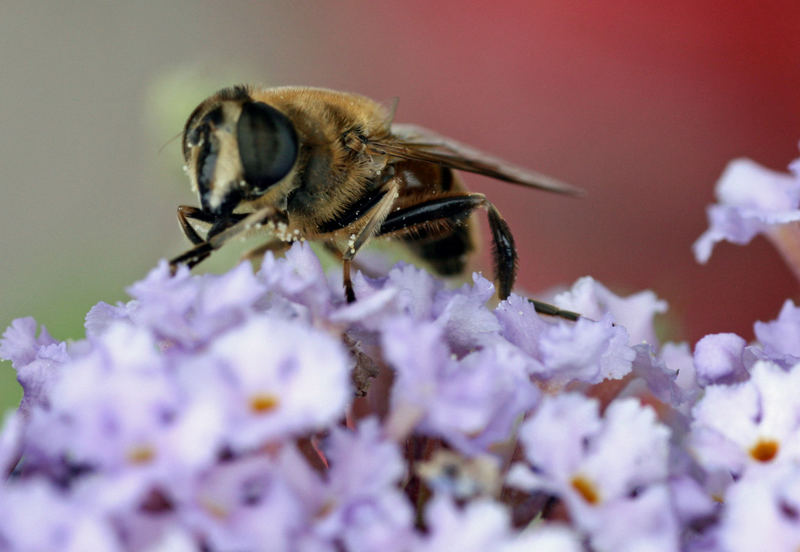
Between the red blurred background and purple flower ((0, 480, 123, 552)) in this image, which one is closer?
purple flower ((0, 480, 123, 552))

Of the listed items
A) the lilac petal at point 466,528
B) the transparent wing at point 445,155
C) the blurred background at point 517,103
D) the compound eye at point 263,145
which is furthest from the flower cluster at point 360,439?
the blurred background at point 517,103

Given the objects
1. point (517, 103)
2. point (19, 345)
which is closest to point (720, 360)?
point (19, 345)

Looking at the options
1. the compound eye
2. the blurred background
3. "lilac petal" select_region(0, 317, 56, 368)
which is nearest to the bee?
the compound eye

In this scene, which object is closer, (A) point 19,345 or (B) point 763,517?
(B) point 763,517

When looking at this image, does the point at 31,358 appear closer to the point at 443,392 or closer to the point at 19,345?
the point at 19,345

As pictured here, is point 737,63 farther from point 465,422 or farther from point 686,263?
point 465,422

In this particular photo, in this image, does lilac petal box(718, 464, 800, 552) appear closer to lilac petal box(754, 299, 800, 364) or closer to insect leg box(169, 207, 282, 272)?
lilac petal box(754, 299, 800, 364)
